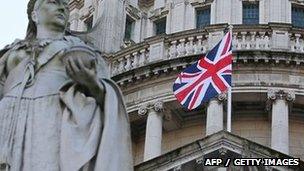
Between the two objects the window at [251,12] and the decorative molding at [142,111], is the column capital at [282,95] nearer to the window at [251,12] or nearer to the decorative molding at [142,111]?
the decorative molding at [142,111]

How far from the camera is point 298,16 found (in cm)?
4053

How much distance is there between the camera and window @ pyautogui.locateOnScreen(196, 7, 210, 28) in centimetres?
4075

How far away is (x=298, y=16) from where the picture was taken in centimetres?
4053

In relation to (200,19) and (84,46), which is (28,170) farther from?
(200,19)

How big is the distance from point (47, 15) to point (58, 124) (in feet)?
3.05

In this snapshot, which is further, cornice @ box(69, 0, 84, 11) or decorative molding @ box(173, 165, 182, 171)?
cornice @ box(69, 0, 84, 11)

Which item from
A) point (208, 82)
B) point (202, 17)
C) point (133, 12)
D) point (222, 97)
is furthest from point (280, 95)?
point (133, 12)

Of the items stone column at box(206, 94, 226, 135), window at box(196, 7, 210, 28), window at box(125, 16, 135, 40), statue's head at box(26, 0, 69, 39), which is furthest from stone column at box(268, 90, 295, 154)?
statue's head at box(26, 0, 69, 39)

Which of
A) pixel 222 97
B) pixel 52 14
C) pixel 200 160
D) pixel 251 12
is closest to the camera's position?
pixel 52 14

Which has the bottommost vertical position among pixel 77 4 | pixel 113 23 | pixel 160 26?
pixel 113 23

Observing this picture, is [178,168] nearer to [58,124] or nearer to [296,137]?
[296,137]

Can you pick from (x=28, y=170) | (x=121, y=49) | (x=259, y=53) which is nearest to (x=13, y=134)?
(x=28, y=170)

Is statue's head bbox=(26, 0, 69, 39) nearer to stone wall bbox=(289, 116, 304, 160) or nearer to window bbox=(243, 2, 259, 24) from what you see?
stone wall bbox=(289, 116, 304, 160)

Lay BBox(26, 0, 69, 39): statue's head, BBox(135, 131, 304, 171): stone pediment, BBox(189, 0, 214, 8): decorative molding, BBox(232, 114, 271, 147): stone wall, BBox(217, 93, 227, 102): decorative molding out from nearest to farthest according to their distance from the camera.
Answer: BBox(26, 0, 69, 39): statue's head < BBox(135, 131, 304, 171): stone pediment < BBox(217, 93, 227, 102): decorative molding < BBox(232, 114, 271, 147): stone wall < BBox(189, 0, 214, 8): decorative molding
